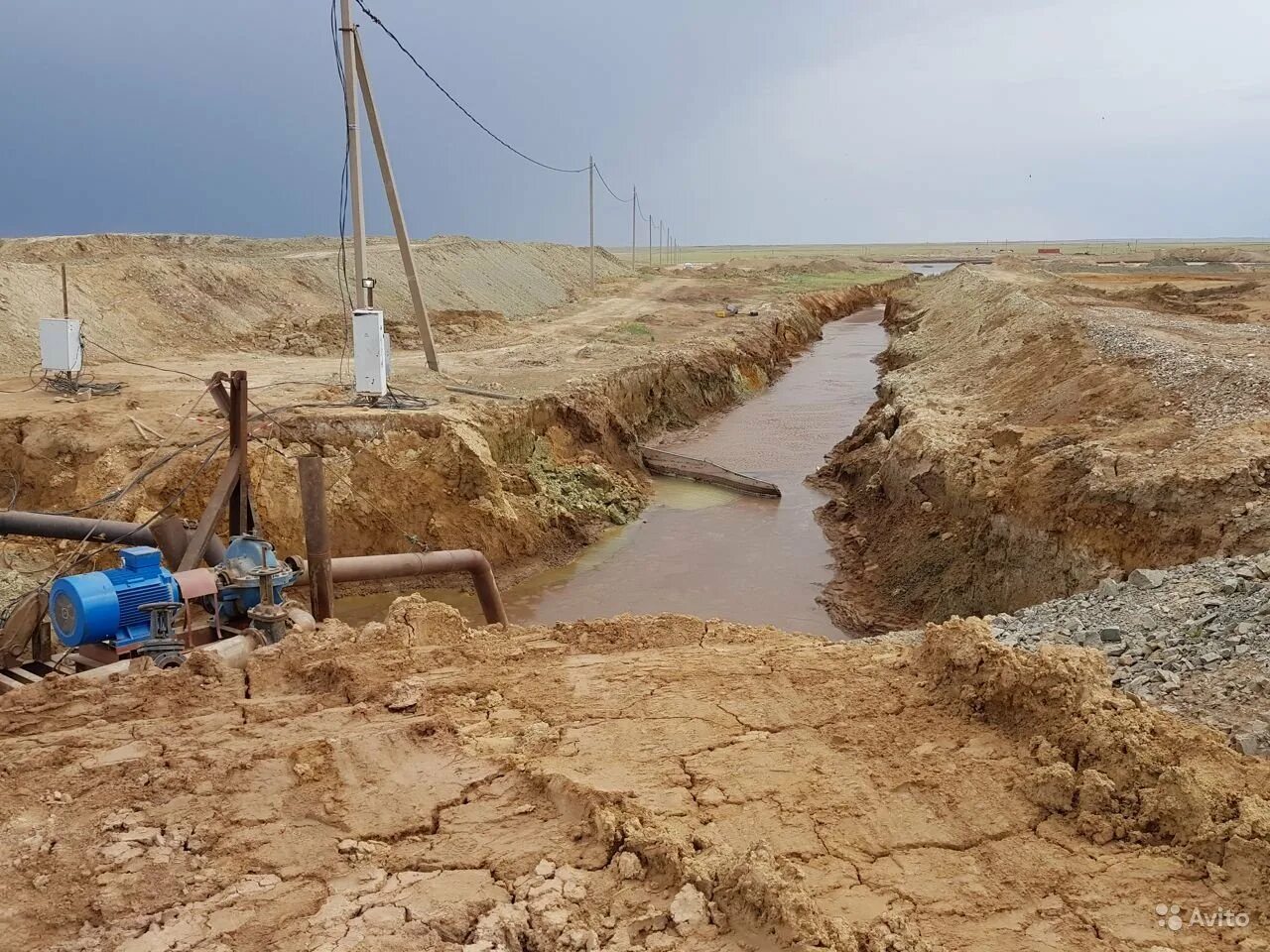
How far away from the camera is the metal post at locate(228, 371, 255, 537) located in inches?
309

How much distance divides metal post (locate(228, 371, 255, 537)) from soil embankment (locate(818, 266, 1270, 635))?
7.21 meters

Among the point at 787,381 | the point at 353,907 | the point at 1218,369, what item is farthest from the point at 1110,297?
the point at 353,907

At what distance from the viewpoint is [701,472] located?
17.6 m

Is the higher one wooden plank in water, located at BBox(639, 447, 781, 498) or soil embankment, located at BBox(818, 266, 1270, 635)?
soil embankment, located at BBox(818, 266, 1270, 635)

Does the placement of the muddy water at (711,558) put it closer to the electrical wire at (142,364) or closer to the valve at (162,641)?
the valve at (162,641)

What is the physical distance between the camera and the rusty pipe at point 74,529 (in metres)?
7.59

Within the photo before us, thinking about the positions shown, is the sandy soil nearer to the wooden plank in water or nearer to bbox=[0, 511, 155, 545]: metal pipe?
bbox=[0, 511, 155, 545]: metal pipe

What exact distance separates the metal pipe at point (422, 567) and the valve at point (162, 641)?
5.45 feet

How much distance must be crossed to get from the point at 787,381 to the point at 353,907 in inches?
1031

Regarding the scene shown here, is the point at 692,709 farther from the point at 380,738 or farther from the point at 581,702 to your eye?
the point at 380,738

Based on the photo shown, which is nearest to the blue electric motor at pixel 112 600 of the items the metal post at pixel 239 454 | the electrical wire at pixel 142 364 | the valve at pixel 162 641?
the valve at pixel 162 641

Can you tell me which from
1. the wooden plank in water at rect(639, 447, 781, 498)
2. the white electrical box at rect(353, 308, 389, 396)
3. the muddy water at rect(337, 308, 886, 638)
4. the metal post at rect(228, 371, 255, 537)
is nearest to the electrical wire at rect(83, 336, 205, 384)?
the white electrical box at rect(353, 308, 389, 396)

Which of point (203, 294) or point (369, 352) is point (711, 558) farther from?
point (203, 294)

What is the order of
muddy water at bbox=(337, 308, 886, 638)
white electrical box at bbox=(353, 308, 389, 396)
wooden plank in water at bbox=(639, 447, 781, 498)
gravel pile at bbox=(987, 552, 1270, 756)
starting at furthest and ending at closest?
wooden plank in water at bbox=(639, 447, 781, 498) < white electrical box at bbox=(353, 308, 389, 396) < muddy water at bbox=(337, 308, 886, 638) < gravel pile at bbox=(987, 552, 1270, 756)
